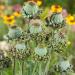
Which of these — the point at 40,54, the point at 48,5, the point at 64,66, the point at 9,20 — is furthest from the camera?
the point at 48,5

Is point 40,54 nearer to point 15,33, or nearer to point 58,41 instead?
point 58,41

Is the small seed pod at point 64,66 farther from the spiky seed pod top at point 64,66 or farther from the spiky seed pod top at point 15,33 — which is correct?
the spiky seed pod top at point 15,33

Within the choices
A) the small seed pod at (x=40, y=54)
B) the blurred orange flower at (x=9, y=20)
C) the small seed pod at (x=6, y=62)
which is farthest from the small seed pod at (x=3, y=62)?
the blurred orange flower at (x=9, y=20)

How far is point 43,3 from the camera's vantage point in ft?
20.8

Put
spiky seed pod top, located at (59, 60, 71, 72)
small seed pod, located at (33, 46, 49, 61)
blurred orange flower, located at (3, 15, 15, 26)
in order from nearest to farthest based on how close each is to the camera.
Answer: small seed pod, located at (33, 46, 49, 61) < spiky seed pod top, located at (59, 60, 71, 72) < blurred orange flower, located at (3, 15, 15, 26)

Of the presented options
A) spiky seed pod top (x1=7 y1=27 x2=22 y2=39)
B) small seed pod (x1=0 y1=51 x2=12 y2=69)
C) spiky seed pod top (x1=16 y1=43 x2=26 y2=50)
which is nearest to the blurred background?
spiky seed pod top (x1=7 y1=27 x2=22 y2=39)

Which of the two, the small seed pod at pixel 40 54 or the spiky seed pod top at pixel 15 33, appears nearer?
the small seed pod at pixel 40 54

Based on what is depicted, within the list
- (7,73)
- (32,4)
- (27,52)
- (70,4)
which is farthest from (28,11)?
(70,4)

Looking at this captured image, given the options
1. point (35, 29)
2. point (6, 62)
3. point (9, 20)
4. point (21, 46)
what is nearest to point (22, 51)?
point (21, 46)

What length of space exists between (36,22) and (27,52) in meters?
0.22

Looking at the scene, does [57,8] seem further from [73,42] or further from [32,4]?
[32,4]

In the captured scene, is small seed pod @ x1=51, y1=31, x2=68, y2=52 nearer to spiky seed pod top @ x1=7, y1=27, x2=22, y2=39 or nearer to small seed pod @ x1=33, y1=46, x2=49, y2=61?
small seed pod @ x1=33, y1=46, x2=49, y2=61

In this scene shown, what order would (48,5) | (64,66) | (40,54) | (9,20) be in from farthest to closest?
(48,5)
(9,20)
(64,66)
(40,54)

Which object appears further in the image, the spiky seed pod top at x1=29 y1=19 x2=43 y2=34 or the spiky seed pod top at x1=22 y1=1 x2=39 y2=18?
the spiky seed pod top at x1=22 y1=1 x2=39 y2=18
